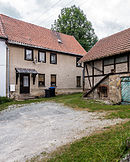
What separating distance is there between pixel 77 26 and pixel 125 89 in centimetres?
2347

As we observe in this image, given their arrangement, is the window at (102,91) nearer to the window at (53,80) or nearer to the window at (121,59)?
the window at (121,59)

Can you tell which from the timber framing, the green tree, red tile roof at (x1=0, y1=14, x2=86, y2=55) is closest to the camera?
the timber framing

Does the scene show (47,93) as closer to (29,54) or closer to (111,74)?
(29,54)

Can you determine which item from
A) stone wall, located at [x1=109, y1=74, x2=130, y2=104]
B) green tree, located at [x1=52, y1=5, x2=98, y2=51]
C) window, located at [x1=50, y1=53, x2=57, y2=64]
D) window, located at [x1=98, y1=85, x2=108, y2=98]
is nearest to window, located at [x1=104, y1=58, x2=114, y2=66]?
stone wall, located at [x1=109, y1=74, x2=130, y2=104]

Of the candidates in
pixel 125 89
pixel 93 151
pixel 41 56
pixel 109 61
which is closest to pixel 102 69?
pixel 109 61

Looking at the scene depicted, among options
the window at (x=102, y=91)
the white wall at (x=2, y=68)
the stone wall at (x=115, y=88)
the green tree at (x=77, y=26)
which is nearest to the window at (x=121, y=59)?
the stone wall at (x=115, y=88)

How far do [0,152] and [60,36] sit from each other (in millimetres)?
18202

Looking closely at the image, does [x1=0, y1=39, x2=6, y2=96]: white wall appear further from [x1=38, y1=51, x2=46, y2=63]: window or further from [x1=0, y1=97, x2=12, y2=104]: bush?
[x1=38, y1=51, x2=46, y2=63]: window

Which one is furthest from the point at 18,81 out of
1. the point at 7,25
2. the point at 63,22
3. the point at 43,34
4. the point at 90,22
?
the point at 90,22

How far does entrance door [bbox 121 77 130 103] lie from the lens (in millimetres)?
8955

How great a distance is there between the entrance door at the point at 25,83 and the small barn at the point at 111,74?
6.20m

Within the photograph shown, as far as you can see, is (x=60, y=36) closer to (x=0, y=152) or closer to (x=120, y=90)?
(x=120, y=90)

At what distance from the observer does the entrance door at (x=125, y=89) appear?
8.95m

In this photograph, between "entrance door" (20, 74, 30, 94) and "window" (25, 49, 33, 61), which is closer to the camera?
"entrance door" (20, 74, 30, 94)
